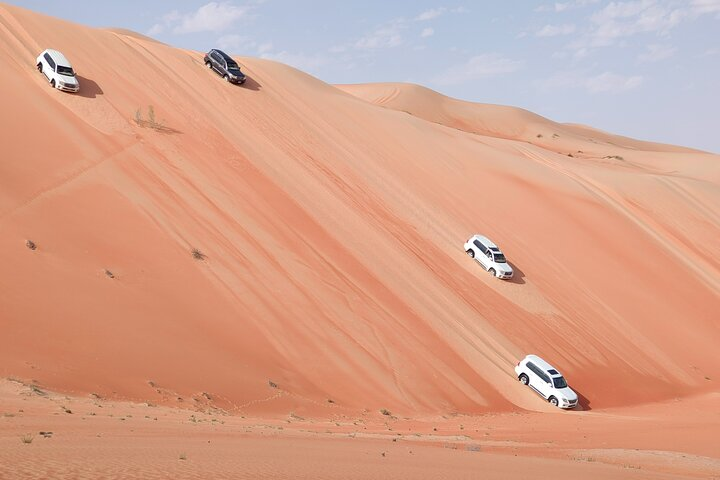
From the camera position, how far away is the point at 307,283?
23828 mm

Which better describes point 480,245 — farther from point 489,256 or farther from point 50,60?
point 50,60

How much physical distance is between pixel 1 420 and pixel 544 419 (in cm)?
1638

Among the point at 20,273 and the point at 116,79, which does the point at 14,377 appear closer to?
the point at 20,273

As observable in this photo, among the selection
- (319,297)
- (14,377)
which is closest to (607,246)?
(319,297)

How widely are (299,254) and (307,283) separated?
1.90 m

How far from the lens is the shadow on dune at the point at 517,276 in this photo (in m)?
31.6

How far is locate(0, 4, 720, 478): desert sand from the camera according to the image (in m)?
15.4

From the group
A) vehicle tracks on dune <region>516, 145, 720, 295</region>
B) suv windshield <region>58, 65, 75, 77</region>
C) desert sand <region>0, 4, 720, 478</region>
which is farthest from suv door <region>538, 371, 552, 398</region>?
suv windshield <region>58, 65, 75, 77</region>

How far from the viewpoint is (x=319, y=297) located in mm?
23438

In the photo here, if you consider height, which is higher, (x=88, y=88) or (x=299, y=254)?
(x=88, y=88)

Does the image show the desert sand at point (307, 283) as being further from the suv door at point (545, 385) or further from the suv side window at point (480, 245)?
the suv side window at point (480, 245)

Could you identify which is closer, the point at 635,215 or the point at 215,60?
the point at 215,60

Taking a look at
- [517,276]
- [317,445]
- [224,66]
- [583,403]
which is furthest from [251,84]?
[317,445]

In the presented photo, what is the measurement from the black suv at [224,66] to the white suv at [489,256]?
50.5 ft
